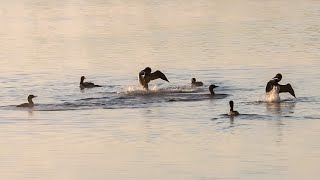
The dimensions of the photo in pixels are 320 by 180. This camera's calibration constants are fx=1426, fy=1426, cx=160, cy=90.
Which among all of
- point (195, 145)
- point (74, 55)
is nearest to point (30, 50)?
point (74, 55)

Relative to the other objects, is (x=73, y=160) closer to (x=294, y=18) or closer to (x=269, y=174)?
(x=269, y=174)

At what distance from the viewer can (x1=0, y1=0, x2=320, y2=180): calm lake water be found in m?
31.1

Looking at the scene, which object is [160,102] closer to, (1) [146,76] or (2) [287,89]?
(1) [146,76]

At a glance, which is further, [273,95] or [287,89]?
[287,89]

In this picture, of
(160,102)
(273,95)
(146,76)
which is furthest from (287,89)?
(146,76)

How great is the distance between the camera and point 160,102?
140 ft

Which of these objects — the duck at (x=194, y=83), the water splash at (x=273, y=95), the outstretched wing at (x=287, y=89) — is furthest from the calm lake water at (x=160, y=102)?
the duck at (x=194, y=83)

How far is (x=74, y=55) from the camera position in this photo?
60.0 metres

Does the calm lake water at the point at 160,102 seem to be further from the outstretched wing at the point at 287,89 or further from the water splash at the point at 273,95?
the outstretched wing at the point at 287,89

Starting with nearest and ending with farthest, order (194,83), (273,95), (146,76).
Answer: (273,95), (146,76), (194,83)

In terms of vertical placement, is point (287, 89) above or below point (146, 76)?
below

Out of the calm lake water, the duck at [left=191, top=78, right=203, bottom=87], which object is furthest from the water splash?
the duck at [left=191, top=78, right=203, bottom=87]

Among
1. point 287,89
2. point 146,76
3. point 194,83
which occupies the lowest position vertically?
point 287,89

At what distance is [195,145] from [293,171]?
13.7 feet
